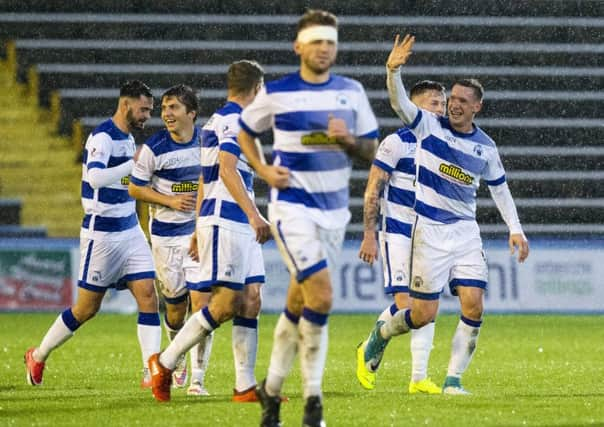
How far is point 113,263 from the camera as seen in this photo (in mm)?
10023

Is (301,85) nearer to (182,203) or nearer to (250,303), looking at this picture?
(250,303)

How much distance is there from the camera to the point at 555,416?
7.93 metres

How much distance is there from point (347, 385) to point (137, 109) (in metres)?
2.42

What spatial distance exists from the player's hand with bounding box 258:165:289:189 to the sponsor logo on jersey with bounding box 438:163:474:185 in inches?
101

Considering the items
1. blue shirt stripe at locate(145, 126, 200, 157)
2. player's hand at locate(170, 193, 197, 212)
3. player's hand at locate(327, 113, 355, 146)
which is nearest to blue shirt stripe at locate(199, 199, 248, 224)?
player's hand at locate(170, 193, 197, 212)

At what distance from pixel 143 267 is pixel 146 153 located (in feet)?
2.84

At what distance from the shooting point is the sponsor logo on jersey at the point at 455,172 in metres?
9.38

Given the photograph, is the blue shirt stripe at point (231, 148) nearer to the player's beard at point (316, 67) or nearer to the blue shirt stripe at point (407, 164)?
the player's beard at point (316, 67)

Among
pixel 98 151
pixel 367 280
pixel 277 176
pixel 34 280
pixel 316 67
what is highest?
pixel 316 67

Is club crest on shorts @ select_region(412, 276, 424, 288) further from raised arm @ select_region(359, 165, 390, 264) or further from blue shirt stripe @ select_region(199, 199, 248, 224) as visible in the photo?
blue shirt stripe @ select_region(199, 199, 248, 224)

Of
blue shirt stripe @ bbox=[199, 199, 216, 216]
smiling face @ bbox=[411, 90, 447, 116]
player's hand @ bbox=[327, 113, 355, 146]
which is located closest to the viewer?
player's hand @ bbox=[327, 113, 355, 146]

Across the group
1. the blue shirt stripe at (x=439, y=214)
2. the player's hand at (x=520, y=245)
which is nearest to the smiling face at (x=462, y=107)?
the blue shirt stripe at (x=439, y=214)

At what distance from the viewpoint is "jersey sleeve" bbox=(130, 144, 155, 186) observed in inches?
377

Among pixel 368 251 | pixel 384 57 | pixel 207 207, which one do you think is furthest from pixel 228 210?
pixel 384 57
